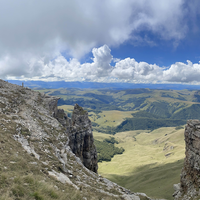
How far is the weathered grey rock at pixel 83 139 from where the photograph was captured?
5912 cm

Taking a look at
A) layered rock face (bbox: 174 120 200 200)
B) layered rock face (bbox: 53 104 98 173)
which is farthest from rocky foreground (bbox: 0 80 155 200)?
layered rock face (bbox: 174 120 200 200)

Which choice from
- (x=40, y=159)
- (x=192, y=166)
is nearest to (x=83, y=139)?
(x=40, y=159)

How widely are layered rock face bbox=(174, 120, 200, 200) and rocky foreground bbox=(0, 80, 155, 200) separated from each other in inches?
813

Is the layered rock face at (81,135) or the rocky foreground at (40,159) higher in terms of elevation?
the rocky foreground at (40,159)

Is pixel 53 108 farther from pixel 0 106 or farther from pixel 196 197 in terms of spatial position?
pixel 196 197

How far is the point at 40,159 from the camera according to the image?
71.9 ft

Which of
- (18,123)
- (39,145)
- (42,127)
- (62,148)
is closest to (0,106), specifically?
(18,123)

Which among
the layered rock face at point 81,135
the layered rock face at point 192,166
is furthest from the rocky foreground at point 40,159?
the layered rock face at point 192,166

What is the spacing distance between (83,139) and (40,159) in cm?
4234

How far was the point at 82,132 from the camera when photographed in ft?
208

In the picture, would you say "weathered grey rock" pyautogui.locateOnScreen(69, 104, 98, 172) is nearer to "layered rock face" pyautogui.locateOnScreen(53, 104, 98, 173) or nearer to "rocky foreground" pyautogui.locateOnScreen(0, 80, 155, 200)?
"layered rock face" pyautogui.locateOnScreen(53, 104, 98, 173)

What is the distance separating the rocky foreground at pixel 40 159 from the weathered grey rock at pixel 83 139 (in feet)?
1.55

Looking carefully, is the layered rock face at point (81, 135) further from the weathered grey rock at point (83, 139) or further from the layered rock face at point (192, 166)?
the layered rock face at point (192, 166)

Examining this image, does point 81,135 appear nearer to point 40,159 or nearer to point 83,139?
point 83,139
